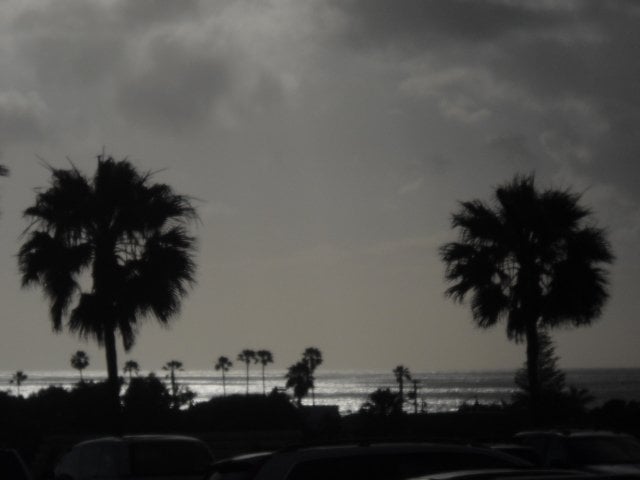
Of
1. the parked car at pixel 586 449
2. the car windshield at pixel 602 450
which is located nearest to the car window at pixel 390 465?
the parked car at pixel 586 449

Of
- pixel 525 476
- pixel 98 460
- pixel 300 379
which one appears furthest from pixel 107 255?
pixel 300 379

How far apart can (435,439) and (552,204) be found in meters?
23.8

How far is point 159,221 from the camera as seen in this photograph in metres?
31.7

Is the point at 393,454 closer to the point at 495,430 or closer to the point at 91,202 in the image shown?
the point at 91,202

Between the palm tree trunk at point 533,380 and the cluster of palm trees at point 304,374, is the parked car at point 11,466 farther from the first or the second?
the cluster of palm trees at point 304,374

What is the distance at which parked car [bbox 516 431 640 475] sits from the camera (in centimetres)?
1927

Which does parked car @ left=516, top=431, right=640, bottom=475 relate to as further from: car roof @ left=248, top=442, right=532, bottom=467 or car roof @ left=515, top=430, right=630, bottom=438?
car roof @ left=248, top=442, right=532, bottom=467

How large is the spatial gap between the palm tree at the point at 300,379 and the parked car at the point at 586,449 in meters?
99.8

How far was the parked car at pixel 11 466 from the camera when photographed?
42.2 feet

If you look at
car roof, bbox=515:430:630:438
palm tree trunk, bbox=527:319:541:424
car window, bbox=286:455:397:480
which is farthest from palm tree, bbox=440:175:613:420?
car window, bbox=286:455:397:480

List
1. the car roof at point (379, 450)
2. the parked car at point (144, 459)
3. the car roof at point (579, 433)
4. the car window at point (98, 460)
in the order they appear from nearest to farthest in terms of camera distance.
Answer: the car roof at point (379, 450), the parked car at point (144, 459), the car window at point (98, 460), the car roof at point (579, 433)

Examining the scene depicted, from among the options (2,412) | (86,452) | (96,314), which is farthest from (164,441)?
(2,412)

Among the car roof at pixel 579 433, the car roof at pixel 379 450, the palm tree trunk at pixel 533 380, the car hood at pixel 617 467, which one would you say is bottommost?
the car hood at pixel 617 467

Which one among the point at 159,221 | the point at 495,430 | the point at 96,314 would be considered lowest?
the point at 495,430
